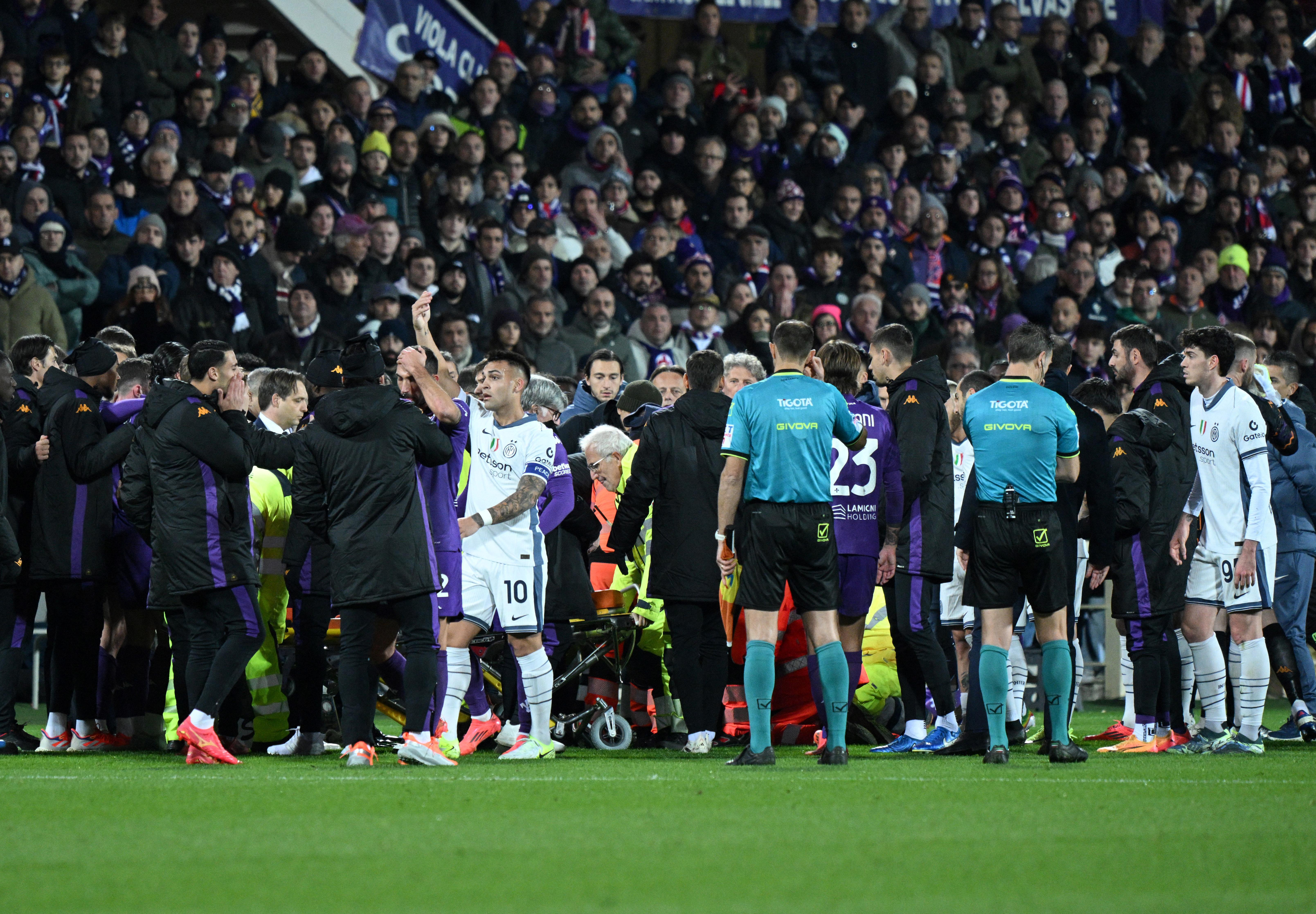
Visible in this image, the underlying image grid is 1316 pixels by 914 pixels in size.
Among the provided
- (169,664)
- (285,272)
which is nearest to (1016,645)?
(169,664)

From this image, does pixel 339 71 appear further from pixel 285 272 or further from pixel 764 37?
pixel 764 37

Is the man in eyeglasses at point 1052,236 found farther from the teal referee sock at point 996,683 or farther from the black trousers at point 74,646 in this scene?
the black trousers at point 74,646

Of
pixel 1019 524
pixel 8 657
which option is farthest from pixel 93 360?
pixel 1019 524

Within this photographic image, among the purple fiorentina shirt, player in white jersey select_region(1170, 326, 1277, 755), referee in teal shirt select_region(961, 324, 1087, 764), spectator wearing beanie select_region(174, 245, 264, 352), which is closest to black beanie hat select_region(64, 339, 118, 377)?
spectator wearing beanie select_region(174, 245, 264, 352)

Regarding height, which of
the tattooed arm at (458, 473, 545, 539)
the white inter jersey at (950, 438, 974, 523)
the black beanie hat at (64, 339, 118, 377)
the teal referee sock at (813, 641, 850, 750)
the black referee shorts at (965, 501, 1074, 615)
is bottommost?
the teal referee sock at (813, 641, 850, 750)

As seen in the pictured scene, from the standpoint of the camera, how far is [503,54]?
17609mm

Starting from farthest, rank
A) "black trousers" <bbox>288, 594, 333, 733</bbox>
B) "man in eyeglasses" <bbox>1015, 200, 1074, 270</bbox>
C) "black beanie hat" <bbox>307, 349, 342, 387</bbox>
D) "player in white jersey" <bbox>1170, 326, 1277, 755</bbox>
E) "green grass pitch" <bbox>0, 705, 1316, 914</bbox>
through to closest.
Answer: "man in eyeglasses" <bbox>1015, 200, 1074, 270</bbox> < "player in white jersey" <bbox>1170, 326, 1277, 755</bbox> < "black trousers" <bbox>288, 594, 333, 733</bbox> < "black beanie hat" <bbox>307, 349, 342, 387</bbox> < "green grass pitch" <bbox>0, 705, 1316, 914</bbox>

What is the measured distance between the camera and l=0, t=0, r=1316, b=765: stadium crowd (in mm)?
8422

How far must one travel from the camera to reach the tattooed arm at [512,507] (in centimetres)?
881

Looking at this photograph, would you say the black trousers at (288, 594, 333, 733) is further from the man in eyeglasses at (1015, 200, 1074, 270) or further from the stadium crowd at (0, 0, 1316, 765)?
the man in eyeglasses at (1015, 200, 1074, 270)

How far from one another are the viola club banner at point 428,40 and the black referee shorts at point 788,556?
10.8m

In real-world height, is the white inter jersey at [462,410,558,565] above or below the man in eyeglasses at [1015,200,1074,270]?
below

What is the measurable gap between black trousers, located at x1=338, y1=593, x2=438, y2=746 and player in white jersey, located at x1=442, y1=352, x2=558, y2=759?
2.32ft

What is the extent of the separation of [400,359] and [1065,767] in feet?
12.6
